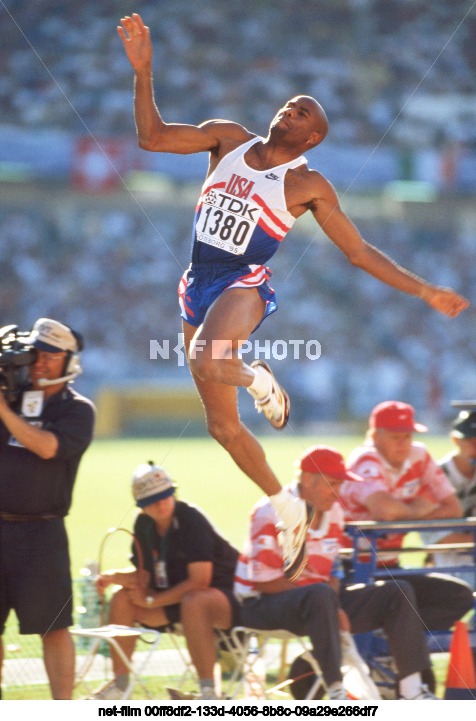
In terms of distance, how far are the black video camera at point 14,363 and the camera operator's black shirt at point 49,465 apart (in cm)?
11

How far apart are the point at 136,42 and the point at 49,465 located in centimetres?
169

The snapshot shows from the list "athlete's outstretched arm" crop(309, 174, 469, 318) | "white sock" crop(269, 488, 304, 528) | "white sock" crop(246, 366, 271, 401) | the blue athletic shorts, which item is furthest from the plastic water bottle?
"athlete's outstretched arm" crop(309, 174, 469, 318)

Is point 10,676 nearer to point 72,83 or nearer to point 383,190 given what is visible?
point 72,83

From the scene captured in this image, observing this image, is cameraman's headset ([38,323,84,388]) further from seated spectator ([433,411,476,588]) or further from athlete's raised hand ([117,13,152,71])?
seated spectator ([433,411,476,588])

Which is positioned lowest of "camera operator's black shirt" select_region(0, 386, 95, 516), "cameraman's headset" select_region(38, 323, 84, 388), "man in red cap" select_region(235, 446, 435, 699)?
"man in red cap" select_region(235, 446, 435, 699)

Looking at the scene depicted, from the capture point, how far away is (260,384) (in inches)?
161

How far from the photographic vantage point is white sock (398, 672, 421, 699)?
4.24 meters

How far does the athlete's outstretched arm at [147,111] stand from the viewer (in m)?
3.71

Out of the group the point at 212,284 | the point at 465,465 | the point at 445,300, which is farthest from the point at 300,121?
the point at 465,465

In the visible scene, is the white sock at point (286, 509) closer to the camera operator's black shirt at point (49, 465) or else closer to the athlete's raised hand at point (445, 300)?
the camera operator's black shirt at point (49, 465)

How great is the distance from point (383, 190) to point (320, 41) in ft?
12.1

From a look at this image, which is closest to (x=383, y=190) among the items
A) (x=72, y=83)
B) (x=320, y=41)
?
(x=320, y=41)

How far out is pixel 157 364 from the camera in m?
22.1

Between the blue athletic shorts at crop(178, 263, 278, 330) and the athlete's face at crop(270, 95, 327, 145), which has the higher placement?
the athlete's face at crop(270, 95, 327, 145)
